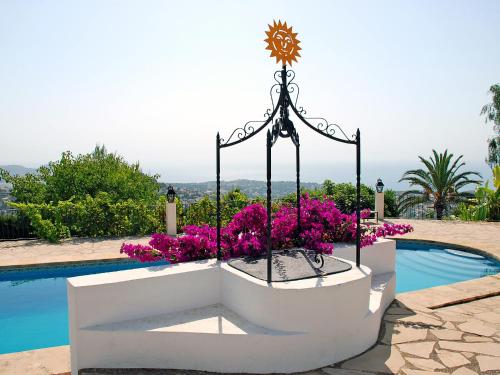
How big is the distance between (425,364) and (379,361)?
16.2 inches

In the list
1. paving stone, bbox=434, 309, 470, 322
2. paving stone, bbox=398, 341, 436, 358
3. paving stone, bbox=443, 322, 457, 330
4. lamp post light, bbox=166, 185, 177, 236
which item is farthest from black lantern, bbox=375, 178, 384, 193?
paving stone, bbox=398, 341, 436, 358

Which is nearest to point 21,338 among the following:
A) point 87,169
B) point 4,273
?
point 4,273

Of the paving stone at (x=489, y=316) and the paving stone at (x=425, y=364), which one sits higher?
the paving stone at (x=489, y=316)

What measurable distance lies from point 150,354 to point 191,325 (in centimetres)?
44

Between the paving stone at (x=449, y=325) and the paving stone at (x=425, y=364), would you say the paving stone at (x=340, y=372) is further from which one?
the paving stone at (x=449, y=325)

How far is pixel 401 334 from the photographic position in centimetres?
477

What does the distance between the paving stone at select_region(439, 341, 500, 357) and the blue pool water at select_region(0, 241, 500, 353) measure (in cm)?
357

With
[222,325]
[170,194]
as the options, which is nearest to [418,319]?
[222,325]

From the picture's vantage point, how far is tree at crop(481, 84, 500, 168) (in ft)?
83.7

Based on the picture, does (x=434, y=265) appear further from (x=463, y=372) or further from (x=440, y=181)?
(x=440, y=181)

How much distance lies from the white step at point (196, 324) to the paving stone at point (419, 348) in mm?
1305

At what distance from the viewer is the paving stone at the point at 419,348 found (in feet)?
14.1

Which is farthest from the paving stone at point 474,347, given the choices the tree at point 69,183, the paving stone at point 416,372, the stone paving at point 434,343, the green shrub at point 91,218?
the tree at point 69,183

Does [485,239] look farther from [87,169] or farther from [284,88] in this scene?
[87,169]
